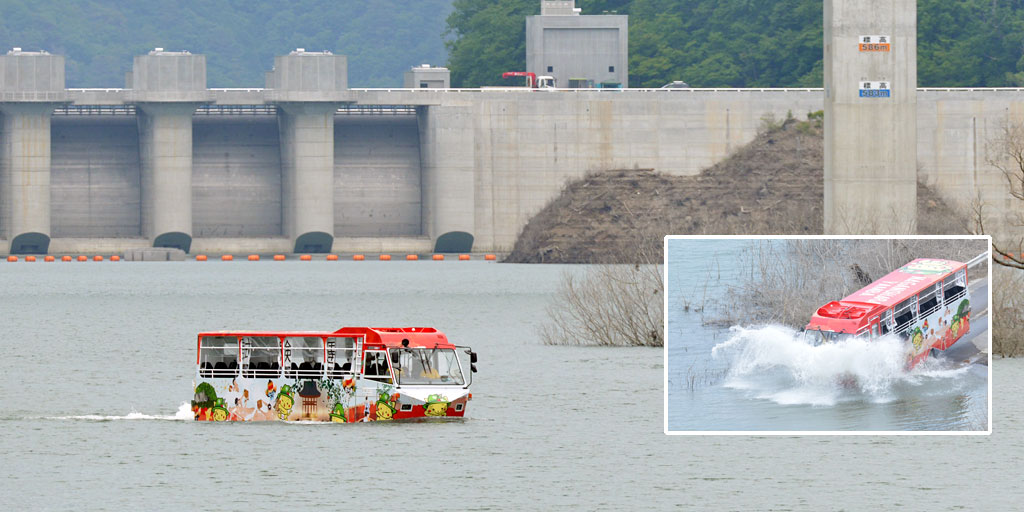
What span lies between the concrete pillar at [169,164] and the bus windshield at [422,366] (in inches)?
4592

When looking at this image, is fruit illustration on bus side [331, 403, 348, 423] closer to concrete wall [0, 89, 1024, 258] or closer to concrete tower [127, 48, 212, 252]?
concrete tower [127, 48, 212, 252]

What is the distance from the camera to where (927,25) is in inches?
6969

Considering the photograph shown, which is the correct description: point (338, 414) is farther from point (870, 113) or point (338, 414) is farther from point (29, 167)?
point (29, 167)

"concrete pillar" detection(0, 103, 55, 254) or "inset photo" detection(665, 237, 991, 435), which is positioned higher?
"concrete pillar" detection(0, 103, 55, 254)

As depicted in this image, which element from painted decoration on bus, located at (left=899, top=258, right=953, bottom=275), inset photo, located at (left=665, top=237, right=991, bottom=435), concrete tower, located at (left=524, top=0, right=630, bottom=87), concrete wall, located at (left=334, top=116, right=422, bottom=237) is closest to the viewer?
inset photo, located at (left=665, top=237, right=991, bottom=435)

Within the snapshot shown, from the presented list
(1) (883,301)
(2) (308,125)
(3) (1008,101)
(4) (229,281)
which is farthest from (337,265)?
(1) (883,301)

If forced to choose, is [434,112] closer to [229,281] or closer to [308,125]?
[308,125]

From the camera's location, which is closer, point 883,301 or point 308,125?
point 883,301

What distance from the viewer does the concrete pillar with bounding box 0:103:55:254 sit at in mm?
150000

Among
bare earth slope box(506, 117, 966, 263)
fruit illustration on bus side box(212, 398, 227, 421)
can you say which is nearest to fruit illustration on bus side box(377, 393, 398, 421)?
fruit illustration on bus side box(212, 398, 227, 421)

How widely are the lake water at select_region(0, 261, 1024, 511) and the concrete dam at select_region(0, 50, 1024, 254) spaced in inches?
3593

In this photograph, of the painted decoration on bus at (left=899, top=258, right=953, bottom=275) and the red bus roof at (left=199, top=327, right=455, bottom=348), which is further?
the red bus roof at (left=199, top=327, right=455, bottom=348)

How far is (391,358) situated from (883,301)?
58.4ft

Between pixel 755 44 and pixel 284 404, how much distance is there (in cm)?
15628
